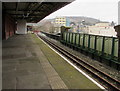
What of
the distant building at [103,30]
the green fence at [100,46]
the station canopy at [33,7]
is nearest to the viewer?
the green fence at [100,46]

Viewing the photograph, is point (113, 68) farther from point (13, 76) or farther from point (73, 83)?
point (13, 76)

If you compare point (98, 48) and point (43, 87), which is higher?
point (98, 48)

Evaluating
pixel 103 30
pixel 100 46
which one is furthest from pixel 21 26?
pixel 100 46

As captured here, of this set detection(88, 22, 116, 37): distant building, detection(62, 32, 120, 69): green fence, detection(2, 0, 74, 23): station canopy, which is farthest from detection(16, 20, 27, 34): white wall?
detection(62, 32, 120, 69): green fence

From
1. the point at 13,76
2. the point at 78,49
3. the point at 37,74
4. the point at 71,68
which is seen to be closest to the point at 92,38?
the point at 78,49

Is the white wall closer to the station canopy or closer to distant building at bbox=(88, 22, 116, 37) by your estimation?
the station canopy

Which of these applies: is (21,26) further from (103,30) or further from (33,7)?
(33,7)

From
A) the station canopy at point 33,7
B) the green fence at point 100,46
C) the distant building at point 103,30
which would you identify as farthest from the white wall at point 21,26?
the green fence at point 100,46

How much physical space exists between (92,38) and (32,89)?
7998 mm

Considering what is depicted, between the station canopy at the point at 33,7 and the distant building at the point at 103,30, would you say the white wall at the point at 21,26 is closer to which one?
the station canopy at the point at 33,7

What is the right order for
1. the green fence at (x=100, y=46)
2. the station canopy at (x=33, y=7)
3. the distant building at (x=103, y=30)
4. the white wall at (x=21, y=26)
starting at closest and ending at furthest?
the green fence at (x=100, y=46), the station canopy at (x=33, y=7), the distant building at (x=103, y=30), the white wall at (x=21, y=26)

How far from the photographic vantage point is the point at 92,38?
39.1 ft

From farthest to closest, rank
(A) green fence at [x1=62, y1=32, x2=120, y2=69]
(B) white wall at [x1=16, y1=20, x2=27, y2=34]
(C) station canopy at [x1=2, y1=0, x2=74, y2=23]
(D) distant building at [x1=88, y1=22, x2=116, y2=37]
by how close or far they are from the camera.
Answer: (B) white wall at [x1=16, y1=20, x2=27, y2=34]
(D) distant building at [x1=88, y1=22, x2=116, y2=37]
(C) station canopy at [x1=2, y1=0, x2=74, y2=23]
(A) green fence at [x1=62, y1=32, x2=120, y2=69]

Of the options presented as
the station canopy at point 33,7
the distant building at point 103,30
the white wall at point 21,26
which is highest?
the station canopy at point 33,7
